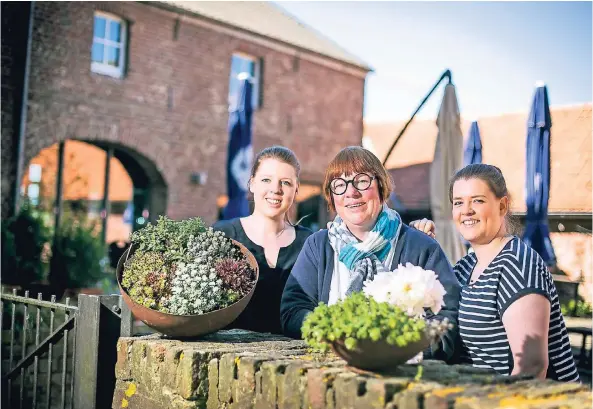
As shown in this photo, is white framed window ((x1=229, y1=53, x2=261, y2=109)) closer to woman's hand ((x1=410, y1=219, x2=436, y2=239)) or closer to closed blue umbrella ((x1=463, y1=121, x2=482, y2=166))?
closed blue umbrella ((x1=463, y1=121, x2=482, y2=166))

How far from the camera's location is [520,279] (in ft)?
8.14

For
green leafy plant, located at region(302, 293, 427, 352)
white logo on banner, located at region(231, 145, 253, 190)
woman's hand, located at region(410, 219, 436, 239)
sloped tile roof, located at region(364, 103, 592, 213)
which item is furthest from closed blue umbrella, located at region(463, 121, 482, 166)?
green leafy plant, located at region(302, 293, 427, 352)

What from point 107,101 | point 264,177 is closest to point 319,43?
point 107,101

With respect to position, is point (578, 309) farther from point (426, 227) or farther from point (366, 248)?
point (366, 248)

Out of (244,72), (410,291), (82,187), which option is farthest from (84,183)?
(410,291)

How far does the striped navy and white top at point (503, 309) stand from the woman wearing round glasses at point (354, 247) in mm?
111

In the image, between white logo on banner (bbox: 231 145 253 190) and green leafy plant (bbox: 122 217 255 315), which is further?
white logo on banner (bbox: 231 145 253 190)

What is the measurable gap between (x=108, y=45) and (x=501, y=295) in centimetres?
1124

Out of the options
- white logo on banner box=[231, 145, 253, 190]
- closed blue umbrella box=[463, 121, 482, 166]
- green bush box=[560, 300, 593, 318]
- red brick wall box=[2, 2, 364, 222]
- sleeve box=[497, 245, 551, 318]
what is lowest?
green bush box=[560, 300, 593, 318]

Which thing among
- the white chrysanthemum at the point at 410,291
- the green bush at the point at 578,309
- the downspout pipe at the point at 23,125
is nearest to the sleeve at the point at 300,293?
the white chrysanthemum at the point at 410,291

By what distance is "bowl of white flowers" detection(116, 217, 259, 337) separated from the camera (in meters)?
2.79

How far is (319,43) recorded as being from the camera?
16719 mm

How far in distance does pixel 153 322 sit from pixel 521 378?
61.9 inches

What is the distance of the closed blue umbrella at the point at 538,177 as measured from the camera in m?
8.02
